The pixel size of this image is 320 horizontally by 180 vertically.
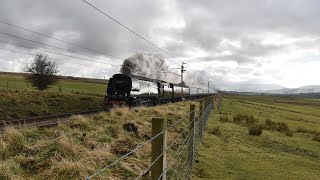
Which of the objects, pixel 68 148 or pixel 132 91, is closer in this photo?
pixel 68 148

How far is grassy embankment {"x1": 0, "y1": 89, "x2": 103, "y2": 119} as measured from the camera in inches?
984

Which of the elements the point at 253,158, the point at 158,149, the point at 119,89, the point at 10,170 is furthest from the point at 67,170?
the point at 119,89

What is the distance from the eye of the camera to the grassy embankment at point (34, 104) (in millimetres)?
24984

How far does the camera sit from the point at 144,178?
7.23 meters

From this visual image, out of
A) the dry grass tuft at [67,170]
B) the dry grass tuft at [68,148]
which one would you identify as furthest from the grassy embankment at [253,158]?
the dry grass tuft at [67,170]

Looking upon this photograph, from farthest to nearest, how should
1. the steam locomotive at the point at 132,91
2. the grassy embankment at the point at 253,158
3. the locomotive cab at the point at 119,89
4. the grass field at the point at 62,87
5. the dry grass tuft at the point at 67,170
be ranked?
the grass field at the point at 62,87 → the steam locomotive at the point at 132,91 → the locomotive cab at the point at 119,89 → the grassy embankment at the point at 253,158 → the dry grass tuft at the point at 67,170

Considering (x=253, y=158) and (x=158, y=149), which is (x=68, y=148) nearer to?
(x=158, y=149)

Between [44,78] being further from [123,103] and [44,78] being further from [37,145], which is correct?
[37,145]

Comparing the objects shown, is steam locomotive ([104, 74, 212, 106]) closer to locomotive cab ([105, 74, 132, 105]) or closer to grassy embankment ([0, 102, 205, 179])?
locomotive cab ([105, 74, 132, 105])

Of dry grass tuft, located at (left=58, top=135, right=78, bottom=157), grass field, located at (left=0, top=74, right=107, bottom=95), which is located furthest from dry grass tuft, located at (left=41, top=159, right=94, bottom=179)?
grass field, located at (left=0, top=74, right=107, bottom=95)

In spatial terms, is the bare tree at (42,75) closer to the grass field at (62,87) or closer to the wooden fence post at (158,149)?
the grass field at (62,87)

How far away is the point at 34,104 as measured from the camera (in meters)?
28.3

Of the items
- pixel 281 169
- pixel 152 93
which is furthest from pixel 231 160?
pixel 152 93

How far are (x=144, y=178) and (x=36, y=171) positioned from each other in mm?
2166
